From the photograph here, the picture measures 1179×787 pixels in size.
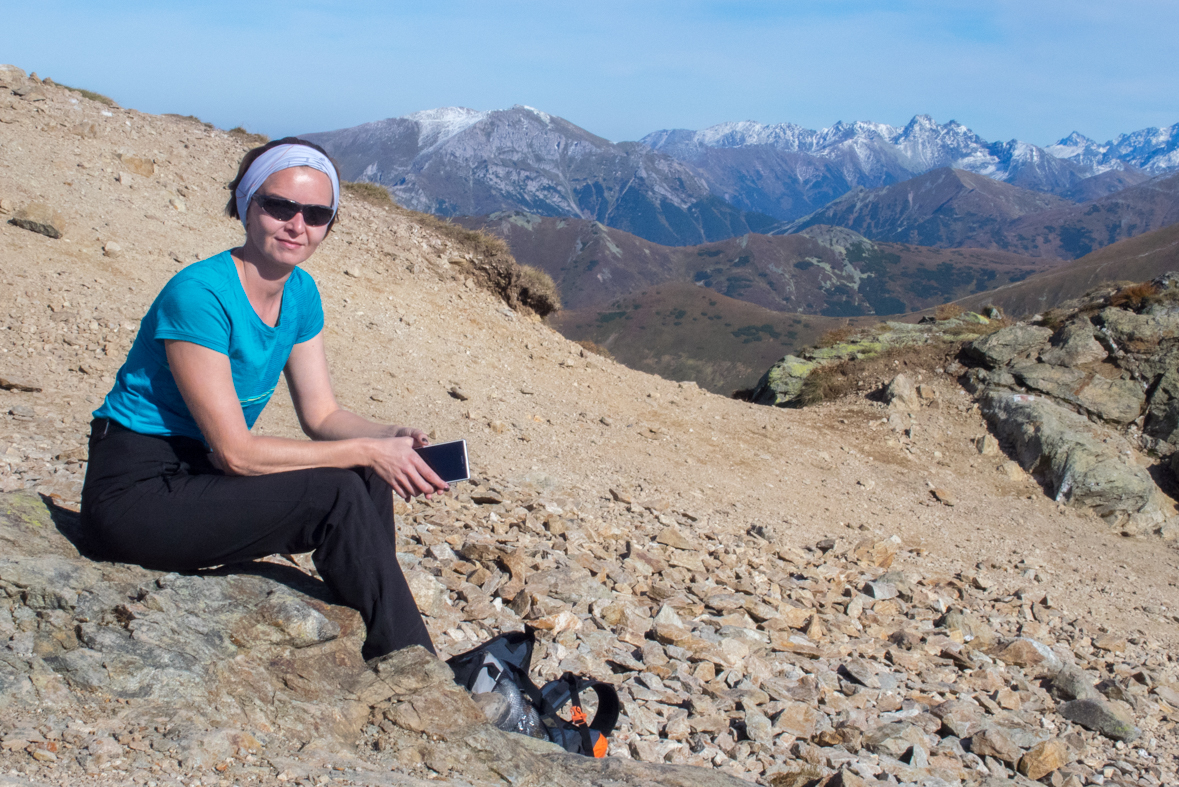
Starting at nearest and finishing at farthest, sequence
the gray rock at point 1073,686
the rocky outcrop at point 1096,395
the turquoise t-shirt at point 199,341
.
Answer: the turquoise t-shirt at point 199,341
the gray rock at point 1073,686
the rocky outcrop at point 1096,395

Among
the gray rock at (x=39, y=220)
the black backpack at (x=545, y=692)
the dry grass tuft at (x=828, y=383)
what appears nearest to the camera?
the black backpack at (x=545, y=692)

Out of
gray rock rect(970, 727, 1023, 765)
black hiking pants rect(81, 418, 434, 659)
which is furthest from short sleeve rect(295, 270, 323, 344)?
gray rock rect(970, 727, 1023, 765)

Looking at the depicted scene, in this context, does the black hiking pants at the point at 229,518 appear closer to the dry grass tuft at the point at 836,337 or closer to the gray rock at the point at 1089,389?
the gray rock at the point at 1089,389

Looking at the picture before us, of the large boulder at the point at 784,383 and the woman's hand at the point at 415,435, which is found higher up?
the woman's hand at the point at 415,435

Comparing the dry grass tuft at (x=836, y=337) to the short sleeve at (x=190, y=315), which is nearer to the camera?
the short sleeve at (x=190, y=315)

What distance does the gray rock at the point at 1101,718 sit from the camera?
16.1 feet

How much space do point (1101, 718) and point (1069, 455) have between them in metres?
7.35

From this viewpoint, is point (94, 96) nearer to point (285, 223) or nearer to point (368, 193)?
point (368, 193)

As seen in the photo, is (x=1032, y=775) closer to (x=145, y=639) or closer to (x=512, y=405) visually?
(x=145, y=639)

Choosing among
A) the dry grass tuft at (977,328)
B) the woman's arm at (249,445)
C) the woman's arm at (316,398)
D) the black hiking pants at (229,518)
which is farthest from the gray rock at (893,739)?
the dry grass tuft at (977,328)

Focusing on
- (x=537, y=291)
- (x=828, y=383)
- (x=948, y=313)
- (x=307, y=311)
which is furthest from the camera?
(x=948, y=313)

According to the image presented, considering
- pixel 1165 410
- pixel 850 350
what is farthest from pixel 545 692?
pixel 850 350

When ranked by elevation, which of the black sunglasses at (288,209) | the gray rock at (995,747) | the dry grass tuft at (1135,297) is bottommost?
the gray rock at (995,747)

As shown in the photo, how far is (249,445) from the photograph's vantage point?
265 cm
